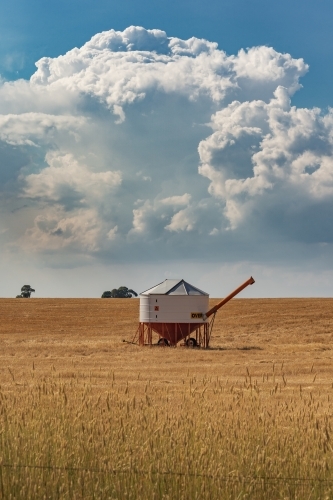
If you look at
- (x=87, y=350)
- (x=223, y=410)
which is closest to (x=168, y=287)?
(x=87, y=350)

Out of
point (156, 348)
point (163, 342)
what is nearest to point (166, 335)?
point (163, 342)

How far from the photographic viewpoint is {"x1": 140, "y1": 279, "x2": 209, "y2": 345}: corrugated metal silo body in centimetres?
3186

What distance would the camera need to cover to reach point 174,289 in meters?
32.2

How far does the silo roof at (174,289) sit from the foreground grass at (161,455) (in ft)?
74.8

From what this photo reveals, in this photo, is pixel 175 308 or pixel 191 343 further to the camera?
pixel 191 343

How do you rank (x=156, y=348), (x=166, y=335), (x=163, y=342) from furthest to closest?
(x=163, y=342)
(x=166, y=335)
(x=156, y=348)

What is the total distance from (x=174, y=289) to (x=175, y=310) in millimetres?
950

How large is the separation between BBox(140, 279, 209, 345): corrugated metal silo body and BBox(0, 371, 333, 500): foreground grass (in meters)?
22.7

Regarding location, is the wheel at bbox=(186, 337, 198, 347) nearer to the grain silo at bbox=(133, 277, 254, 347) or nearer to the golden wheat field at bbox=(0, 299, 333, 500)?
the grain silo at bbox=(133, 277, 254, 347)

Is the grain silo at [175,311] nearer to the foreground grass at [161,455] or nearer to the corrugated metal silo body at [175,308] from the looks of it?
the corrugated metal silo body at [175,308]

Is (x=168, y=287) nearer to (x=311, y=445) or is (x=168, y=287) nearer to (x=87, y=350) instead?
(x=87, y=350)

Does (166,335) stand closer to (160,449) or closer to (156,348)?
(156,348)

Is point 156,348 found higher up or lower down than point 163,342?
lower down

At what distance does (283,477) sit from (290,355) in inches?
829
